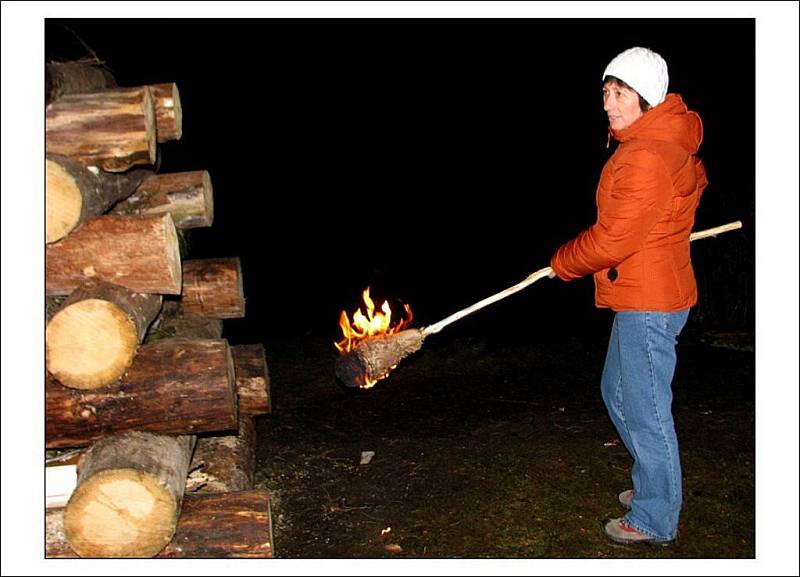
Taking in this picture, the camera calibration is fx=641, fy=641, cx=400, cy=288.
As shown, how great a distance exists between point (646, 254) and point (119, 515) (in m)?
2.94

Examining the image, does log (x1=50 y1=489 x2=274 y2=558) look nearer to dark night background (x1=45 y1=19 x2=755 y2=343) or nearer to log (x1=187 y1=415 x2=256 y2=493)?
log (x1=187 y1=415 x2=256 y2=493)

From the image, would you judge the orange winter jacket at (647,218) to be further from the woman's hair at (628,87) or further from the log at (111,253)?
the log at (111,253)

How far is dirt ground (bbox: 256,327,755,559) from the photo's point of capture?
13.0ft

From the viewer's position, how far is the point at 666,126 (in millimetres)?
3266

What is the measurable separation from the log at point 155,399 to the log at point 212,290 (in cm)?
192

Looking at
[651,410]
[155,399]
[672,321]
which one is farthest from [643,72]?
[155,399]

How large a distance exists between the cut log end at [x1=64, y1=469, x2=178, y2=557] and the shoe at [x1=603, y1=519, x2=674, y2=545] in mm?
2476

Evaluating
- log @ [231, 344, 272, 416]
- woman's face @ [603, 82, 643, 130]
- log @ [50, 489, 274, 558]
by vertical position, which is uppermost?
woman's face @ [603, 82, 643, 130]

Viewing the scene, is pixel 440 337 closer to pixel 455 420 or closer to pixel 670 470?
pixel 455 420

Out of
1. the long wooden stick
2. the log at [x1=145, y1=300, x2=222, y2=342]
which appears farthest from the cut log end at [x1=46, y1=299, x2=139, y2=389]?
the long wooden stick

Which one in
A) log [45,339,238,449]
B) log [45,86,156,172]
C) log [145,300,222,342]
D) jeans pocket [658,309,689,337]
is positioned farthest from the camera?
log [145,300,222,342]

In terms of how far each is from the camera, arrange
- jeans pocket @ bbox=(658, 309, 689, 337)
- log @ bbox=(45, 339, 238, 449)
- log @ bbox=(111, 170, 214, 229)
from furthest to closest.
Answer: log @ bbox=(111, 170, 214, 229), jeans pocket @ bbox=(658, 309, 689, 337), log @ bbox=(45, 339, 238, 449)

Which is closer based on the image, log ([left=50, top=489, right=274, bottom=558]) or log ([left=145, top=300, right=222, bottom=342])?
log ([left=50, top=489, right=274, bottom=558])

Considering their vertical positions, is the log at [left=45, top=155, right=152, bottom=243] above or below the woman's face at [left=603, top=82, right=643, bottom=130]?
below
